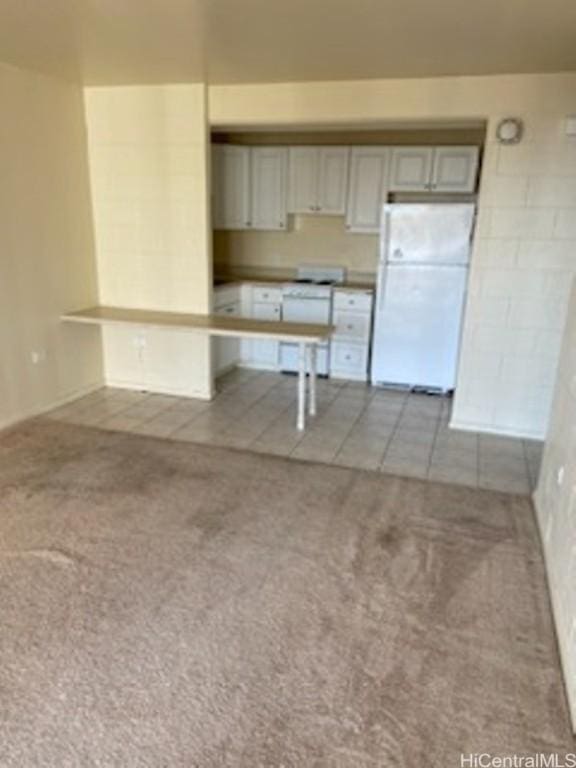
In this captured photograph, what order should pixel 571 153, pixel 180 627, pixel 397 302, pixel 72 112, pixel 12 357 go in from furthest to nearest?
1. pixel 397 302
2. pixel 72 112
3. pixel 12 357
4. pixel 571 153
5. pixel 180 627

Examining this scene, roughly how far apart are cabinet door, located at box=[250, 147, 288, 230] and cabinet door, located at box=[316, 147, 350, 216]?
14.3 inches

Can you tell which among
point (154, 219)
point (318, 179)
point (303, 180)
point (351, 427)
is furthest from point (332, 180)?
point (351, 427)

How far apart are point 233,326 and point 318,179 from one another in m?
2.00

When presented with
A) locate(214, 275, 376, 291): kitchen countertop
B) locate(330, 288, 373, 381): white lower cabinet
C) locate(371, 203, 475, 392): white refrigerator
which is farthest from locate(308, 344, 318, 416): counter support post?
locate(214, 275, 376, 291): kitchen countertop

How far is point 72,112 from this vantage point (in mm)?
4086

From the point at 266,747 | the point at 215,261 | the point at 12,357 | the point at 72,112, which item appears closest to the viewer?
the point at 266,747

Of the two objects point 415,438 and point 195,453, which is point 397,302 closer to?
point 415,438

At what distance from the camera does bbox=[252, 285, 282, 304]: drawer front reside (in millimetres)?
5238

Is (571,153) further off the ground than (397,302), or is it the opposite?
(571,153)

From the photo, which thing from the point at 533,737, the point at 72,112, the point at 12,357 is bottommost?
the point at 533,737

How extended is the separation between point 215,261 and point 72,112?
225 centimetres

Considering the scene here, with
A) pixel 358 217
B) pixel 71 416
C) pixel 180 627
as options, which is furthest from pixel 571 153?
pixel 71 416

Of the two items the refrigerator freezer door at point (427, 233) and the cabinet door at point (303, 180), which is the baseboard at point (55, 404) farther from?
the refrigerator freezer door at point (427, 233)

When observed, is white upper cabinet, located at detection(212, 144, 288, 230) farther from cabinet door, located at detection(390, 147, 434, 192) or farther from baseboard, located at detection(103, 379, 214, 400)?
baseboard, located at detection(103, 379, 214, 400)
